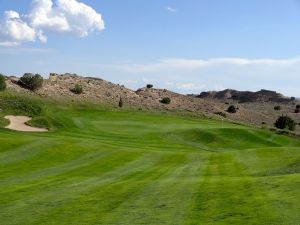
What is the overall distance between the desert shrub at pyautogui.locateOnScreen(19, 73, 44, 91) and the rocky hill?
93459 mm

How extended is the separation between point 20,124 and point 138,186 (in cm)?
3926

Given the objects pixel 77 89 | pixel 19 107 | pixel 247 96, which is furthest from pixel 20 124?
pixel 247 96

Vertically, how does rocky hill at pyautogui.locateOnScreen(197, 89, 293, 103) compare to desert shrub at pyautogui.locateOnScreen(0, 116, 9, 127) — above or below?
Answer: above

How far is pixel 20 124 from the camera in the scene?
5588cm

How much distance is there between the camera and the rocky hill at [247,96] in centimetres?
16150

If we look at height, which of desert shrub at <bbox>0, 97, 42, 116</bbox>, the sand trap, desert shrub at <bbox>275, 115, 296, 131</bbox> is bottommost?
the sand trap

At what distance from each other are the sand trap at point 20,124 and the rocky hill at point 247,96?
11328 centimetres

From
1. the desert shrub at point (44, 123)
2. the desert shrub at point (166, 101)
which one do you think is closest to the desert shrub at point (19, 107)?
the desert shrub at point (44, 123)

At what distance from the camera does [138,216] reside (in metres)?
14.0

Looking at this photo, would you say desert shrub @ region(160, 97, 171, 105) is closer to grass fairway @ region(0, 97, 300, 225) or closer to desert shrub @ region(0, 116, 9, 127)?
desert shrub @ region(0, 116, 9, 127)

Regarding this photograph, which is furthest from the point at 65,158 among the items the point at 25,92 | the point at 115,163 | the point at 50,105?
the point at 25,92

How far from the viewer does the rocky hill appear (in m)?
162

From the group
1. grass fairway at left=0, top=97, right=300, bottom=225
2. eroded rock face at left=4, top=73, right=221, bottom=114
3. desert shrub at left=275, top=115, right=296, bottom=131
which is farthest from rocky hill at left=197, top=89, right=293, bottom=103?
grass fairway at left=0, top=97, right=300, bottom=225

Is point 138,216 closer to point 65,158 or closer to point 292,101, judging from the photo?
point 65,158
